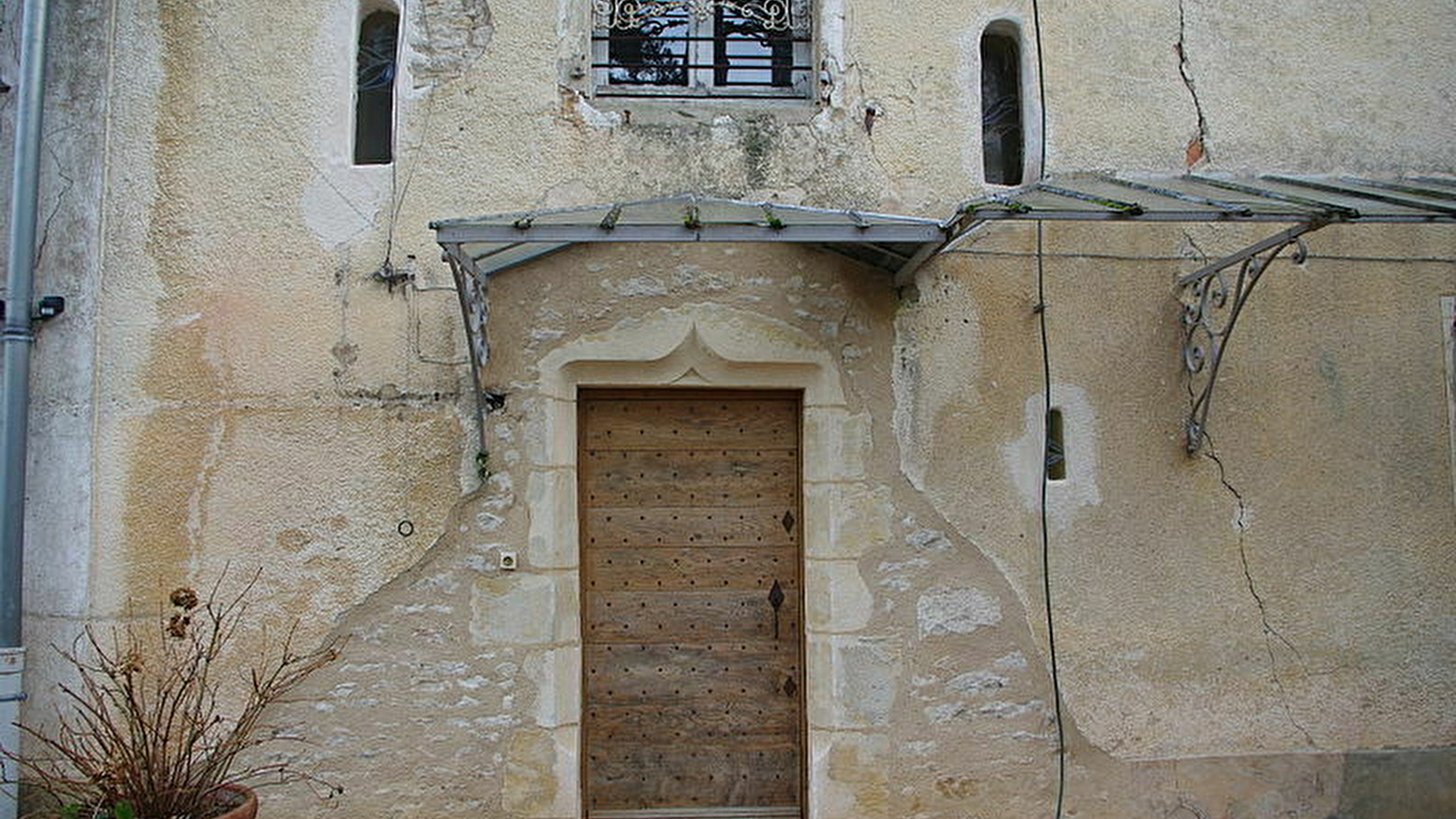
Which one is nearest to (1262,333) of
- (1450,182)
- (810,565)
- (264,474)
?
(1450,182)

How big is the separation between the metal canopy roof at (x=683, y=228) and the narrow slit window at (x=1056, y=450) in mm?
933

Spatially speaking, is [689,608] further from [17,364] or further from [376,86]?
[17,364]

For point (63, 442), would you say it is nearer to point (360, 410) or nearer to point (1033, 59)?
point (360, 410)

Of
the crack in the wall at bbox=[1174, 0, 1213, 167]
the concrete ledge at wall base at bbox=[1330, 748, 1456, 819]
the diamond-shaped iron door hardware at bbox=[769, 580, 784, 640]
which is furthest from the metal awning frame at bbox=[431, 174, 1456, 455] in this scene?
the concrete ledge at wall base at bbox=[1330, 748, 1456, 819]

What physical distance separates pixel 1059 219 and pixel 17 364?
392cm

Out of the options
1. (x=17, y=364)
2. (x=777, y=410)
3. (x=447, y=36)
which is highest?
(x=447, y=36)

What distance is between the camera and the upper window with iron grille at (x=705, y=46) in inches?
179

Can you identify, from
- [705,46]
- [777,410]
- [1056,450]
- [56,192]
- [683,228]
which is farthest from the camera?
[705,46]

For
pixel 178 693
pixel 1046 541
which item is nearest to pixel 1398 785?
pixel 1046 541

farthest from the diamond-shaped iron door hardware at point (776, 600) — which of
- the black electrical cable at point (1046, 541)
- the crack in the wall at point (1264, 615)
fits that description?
the crack in the wall at point (1264, 615)

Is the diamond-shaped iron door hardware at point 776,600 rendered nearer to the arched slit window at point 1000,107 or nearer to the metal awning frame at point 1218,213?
the metal awning frame at point 1218,213

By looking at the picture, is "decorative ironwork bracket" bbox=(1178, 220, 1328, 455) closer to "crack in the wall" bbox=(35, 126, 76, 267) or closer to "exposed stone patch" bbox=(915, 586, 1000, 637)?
"exposed stone patch" bbox=(915, 586, 1000, 637)

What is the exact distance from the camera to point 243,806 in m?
3.51

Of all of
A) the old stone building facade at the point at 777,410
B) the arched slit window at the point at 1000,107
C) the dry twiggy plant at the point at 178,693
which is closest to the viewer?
the dry twiggy plant at the point at 178,693
